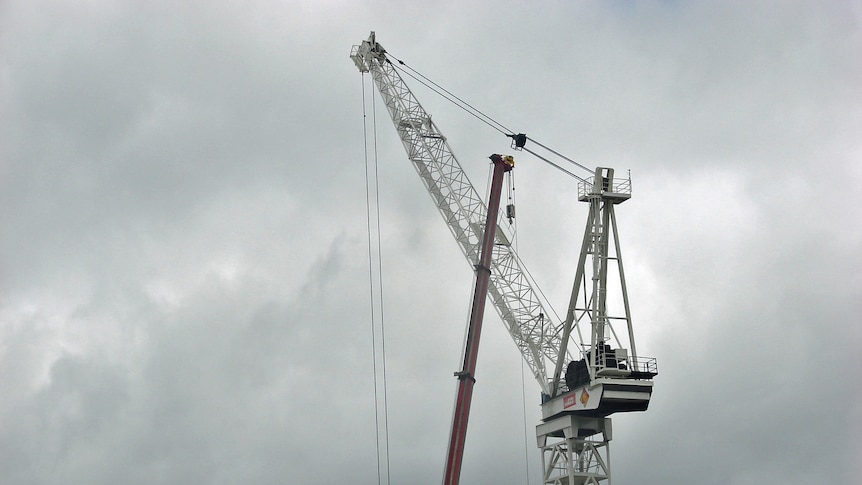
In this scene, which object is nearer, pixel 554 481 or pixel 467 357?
pixel 467 357

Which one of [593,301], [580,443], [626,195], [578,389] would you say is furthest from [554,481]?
[626,195]

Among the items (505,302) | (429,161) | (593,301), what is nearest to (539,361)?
(505,302)

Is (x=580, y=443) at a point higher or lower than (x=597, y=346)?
lower

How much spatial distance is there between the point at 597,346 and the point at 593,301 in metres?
5.37

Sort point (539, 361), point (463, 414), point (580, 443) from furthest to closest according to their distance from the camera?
point (539, 361), point (580, 443), point (463, 414)

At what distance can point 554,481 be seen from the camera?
115m

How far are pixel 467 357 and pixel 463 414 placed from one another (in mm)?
4671

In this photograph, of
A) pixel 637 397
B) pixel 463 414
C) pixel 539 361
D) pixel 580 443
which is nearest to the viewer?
pixel 463 414

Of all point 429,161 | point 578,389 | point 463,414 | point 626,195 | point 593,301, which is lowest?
point 463,414

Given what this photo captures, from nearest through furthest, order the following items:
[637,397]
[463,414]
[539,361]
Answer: [463,414] → [637,397] → [539,361]

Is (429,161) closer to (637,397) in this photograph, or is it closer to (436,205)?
(436,205)

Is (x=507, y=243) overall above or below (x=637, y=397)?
above

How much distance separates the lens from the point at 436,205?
128m

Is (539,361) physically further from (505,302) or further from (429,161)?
(429,161)
